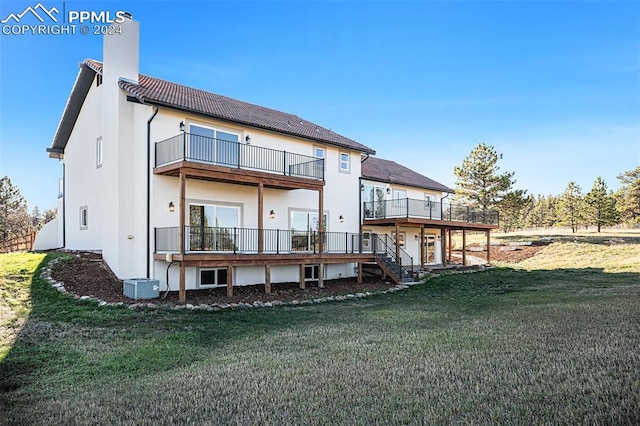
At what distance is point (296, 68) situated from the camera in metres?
23.5

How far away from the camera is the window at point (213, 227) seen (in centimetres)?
1531

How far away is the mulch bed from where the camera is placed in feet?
43.4

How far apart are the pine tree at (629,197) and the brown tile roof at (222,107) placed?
41.2 m

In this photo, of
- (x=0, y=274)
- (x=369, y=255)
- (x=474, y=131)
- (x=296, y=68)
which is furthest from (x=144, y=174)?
(x=474, y=131)

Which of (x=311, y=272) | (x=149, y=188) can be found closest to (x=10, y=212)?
(x=149, y=188)

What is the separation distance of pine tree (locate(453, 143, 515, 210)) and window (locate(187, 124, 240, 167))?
29085 mm

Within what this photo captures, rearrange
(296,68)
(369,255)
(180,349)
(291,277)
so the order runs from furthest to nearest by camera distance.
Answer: (296,68) → (369,255) → (291,277) → (180,349)

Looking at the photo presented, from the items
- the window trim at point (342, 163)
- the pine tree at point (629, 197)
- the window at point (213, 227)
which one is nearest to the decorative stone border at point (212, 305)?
the window at point (213, 227)

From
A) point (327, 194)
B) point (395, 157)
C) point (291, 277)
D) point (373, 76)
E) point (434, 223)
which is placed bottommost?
point (291, 277)

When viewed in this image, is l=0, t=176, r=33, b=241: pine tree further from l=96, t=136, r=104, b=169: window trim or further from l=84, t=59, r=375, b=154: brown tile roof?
l=84, t=59, r=375, b=154: brown tile roof

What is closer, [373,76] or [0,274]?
[0,274]

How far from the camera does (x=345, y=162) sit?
21469 millimetres

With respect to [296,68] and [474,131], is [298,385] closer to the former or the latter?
[296,68]

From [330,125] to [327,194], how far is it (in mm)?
6176
